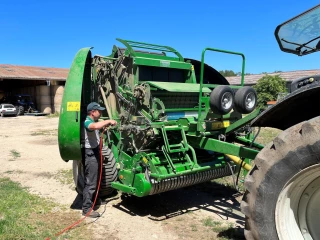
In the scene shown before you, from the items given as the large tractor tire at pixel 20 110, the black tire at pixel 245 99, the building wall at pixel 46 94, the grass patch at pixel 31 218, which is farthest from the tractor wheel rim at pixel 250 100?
the large tractor tire at pixel 20 110

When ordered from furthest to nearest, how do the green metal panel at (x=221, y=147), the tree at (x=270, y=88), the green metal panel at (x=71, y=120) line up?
the tree at (x=270, y=88), the green metal panel at (x=71, y=120), the green metal panel at (x=221, y=147)

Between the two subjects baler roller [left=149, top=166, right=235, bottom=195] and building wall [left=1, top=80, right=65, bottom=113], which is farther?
building wall [left=1, top=80, right=65, bottom=113]

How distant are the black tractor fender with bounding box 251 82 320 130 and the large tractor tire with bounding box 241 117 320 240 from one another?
28cm

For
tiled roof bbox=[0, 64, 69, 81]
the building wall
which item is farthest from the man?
tiled roof bbox=[0, 64, 69, 81]

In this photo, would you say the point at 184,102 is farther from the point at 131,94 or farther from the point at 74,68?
the point at 74,68

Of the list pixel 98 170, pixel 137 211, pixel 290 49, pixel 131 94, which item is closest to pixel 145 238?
pixel 137 211

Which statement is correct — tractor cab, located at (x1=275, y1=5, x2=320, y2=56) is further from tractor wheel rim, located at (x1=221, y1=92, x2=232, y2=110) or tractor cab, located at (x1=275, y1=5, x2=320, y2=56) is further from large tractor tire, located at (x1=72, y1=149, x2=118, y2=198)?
large tractor tire, located at (x1=72, y1=149, x2=118, y2=198)

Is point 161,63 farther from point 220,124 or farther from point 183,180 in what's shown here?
point 183,180

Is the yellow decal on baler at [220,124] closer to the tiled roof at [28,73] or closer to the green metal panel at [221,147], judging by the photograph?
the green metal panel at [221,147]

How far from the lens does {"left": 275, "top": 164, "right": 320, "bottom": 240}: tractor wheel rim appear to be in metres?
2.45

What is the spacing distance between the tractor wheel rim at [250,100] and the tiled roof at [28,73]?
27.4m

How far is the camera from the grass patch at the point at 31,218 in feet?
13.5

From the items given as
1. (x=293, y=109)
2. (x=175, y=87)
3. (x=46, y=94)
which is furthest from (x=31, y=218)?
(x=46, y=94)

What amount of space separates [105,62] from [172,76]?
118cm
